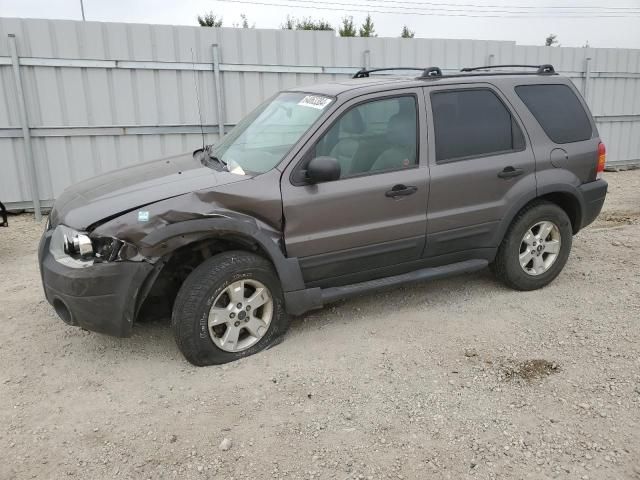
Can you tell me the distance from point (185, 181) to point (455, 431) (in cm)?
232

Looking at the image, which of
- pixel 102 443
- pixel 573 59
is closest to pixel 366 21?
pixel 573 59

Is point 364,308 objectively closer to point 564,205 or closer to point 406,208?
point 406,208

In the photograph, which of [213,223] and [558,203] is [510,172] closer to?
[558,203]

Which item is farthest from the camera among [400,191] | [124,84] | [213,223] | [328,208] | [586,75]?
[586,75]

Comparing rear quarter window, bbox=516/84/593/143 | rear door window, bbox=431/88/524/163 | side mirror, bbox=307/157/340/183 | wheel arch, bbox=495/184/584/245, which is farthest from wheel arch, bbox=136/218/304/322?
rear quarter window, bbox=516/84/593/143

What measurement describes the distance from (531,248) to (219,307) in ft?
9.31

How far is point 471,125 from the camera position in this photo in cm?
440

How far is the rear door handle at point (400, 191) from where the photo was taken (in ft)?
13.1

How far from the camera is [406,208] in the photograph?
13.4 ft

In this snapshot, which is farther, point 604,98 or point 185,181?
point 604,98

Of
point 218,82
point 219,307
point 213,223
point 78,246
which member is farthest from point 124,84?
point 219,307

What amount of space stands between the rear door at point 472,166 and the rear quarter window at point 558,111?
275mm

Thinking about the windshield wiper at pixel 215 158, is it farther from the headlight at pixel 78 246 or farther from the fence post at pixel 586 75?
the fence post at pixel 586 75

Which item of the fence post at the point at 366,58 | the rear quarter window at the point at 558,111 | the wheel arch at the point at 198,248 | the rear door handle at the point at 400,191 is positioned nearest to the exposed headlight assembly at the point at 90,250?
the wheel arch at the point at 198,248
